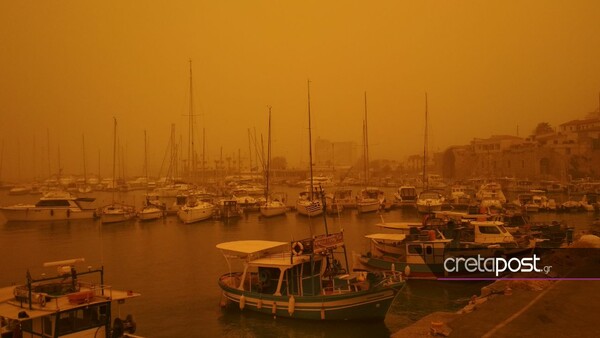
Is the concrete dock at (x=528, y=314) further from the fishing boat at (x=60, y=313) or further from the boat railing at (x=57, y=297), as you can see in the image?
the boat railing at (x=57, y=297)

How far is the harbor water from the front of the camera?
1661 centimetres

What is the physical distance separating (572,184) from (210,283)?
2462 inches

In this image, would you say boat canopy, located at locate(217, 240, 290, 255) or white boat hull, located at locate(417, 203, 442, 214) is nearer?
boat canopy, located at locate(217, 240, 290, 255)

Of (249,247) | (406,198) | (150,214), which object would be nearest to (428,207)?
(406,198)

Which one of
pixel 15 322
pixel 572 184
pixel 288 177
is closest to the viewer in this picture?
pixel 15 322

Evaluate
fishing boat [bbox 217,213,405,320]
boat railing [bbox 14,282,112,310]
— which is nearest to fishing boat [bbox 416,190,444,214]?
fishing boat [bbox 217,213,405,320]

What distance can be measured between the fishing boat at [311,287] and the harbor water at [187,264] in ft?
1.52

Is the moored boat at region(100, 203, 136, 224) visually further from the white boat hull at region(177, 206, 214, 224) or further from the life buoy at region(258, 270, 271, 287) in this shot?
the life buoy at region(258, 270, 271, 287)

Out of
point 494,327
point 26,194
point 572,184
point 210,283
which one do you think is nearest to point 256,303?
point 210,283

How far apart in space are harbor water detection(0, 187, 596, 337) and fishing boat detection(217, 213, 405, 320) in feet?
1.52

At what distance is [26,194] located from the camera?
117m

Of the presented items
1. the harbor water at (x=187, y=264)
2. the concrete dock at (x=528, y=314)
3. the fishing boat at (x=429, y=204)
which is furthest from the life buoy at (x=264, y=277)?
the fishing boat at (x=429, y=204)

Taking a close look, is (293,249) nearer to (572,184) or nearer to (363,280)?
(363,280)

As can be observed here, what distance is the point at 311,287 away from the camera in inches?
651
